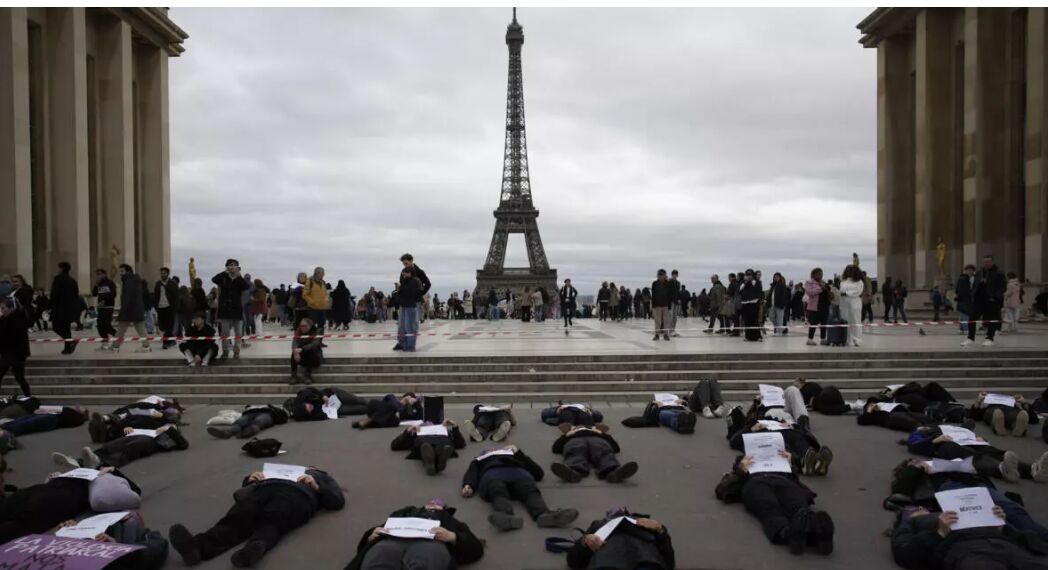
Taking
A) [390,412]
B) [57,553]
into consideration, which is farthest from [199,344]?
[57,553]

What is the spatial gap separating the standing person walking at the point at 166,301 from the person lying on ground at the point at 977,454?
45.8 ft

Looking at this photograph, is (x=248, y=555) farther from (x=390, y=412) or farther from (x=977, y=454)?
(x=977, y=454)

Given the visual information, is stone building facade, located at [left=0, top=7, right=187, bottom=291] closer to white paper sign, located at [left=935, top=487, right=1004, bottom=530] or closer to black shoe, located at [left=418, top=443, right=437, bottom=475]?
black shoe, located at [left=418, top=443, right=437, bottom=475]

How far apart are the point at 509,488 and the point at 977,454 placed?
4474mm

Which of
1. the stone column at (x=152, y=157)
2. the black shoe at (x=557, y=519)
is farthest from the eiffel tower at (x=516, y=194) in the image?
the black shoe at (x=557, y=519)

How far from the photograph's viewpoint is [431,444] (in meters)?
7.73

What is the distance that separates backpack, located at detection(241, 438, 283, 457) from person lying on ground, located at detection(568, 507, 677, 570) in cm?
446

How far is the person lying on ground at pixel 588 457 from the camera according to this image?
22.2ft

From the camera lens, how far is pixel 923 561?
4.78m

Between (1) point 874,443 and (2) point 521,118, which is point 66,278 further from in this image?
(2) point 521,118

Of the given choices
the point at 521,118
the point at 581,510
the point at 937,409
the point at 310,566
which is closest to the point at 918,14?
the point at 937,409

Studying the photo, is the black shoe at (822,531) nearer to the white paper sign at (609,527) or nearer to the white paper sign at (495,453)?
the white paper sign at (609,527)

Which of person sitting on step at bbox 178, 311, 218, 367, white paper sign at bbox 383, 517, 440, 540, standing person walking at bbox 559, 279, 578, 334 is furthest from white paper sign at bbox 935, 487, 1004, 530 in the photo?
standing person walking at bbox 559, 279, 578, 334

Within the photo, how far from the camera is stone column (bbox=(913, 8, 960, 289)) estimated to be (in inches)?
1123
